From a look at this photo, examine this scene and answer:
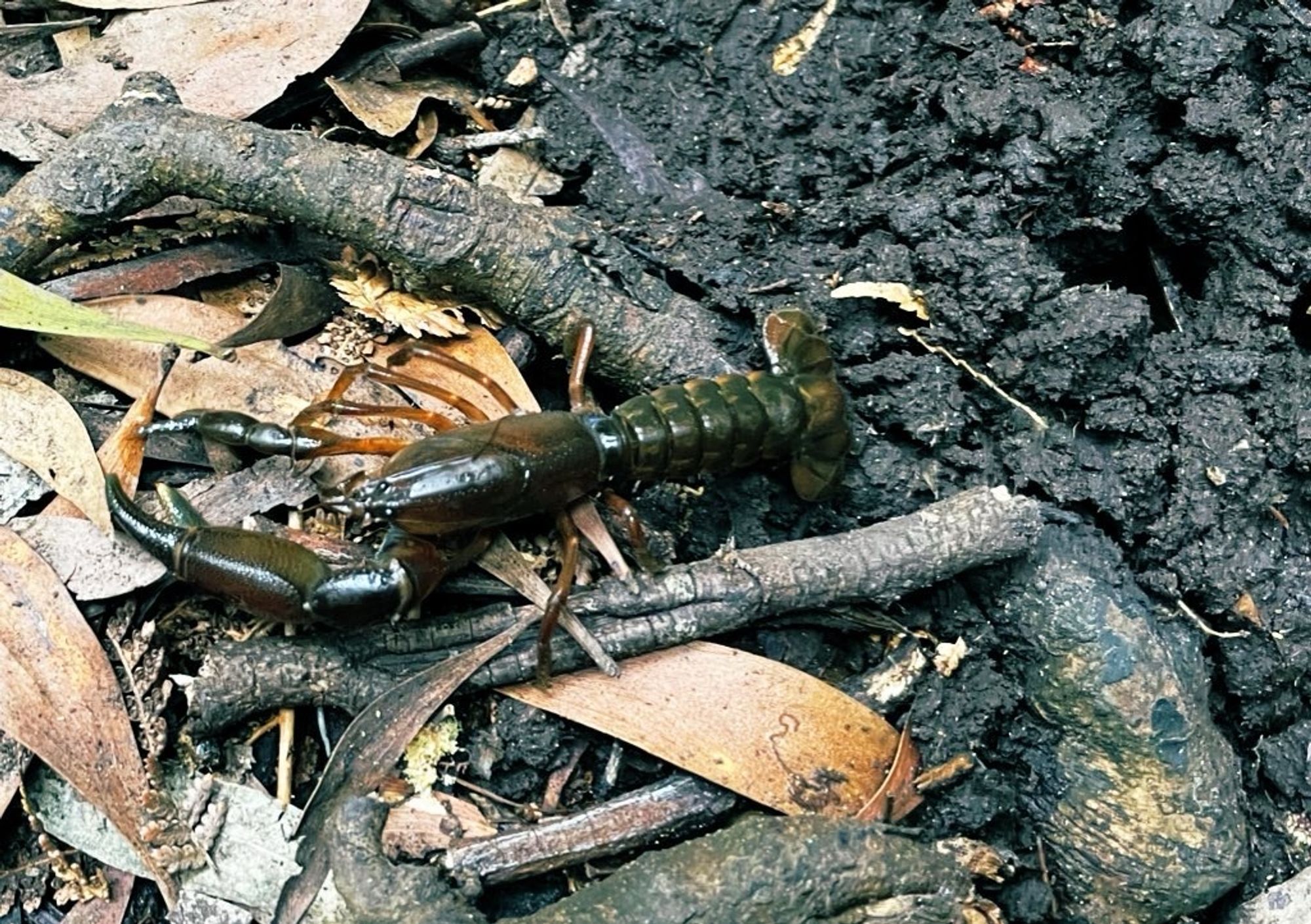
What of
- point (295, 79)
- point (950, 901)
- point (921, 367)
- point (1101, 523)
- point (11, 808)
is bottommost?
point (11, 808)

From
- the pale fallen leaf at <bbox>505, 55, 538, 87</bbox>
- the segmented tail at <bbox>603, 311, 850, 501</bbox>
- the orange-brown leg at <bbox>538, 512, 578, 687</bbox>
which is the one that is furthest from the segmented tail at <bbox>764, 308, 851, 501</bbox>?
the pale fallen leaf at <bbox>505, 55, 538, 87</bbox>

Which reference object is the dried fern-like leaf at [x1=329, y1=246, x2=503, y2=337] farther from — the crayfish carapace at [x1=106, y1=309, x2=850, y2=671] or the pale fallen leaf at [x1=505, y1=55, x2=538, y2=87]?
the pale fallen leaf at [x1=505, y1=55, x2=538, y2=87]

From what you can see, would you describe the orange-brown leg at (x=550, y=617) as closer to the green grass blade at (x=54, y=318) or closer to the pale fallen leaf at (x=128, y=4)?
the green grass blade at (x=54, y=318)

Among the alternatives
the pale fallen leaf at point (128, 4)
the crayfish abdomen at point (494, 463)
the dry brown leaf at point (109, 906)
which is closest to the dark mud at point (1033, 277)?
the crayfish abdomen at point (494, 463)

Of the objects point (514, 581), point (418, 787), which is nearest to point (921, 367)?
point (514, 581)

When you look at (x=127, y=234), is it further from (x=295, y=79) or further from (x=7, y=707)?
(x=7, y=707)

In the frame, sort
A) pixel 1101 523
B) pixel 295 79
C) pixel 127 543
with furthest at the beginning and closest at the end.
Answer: pixel 295 79 → pixel 1101 523 → pixel 127 543
